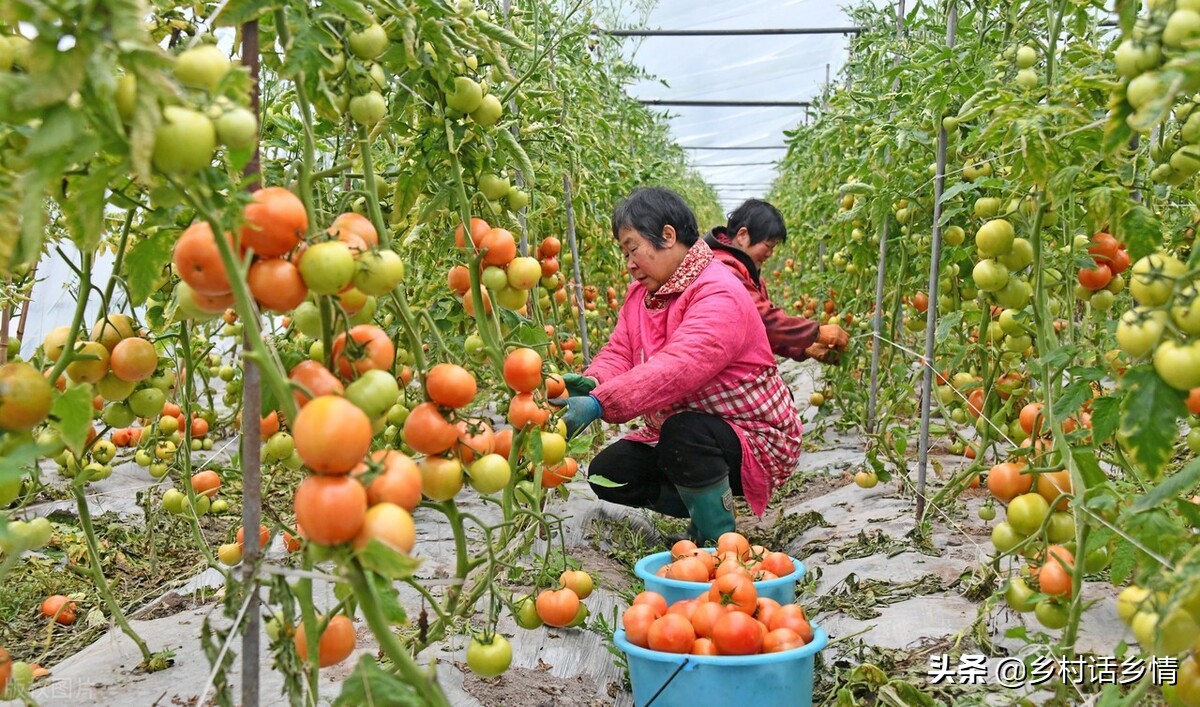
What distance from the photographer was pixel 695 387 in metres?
2.70

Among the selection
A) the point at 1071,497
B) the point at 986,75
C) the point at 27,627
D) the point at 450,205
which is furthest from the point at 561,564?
the point at 986,75

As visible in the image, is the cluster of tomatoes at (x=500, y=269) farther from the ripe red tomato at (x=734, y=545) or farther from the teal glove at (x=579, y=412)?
the ripe red tomato at (x=734, y=545)

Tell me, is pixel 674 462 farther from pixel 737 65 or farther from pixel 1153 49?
pixel 737 65

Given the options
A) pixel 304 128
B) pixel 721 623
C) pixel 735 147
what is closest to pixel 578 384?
pixel 721 623

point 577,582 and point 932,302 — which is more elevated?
point 932,302

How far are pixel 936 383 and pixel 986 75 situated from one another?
1.04 meters

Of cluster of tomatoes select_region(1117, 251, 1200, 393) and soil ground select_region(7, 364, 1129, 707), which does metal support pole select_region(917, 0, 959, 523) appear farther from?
cluster of tomatoes select_region(1117, 251, 1200, 393)

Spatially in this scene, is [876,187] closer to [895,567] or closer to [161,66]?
[895,567]

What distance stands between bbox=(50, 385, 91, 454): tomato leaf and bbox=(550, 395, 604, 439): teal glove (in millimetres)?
1240

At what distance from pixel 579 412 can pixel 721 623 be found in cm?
66

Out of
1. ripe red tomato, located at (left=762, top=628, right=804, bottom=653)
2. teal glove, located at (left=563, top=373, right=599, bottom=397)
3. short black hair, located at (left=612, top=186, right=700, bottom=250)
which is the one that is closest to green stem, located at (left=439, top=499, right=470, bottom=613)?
ripe red tomato, located at (left=762, top=628, right=804, bottom=653)

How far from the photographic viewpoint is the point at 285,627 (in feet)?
3.15

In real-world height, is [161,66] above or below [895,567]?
above

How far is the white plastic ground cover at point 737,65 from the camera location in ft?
30.0
